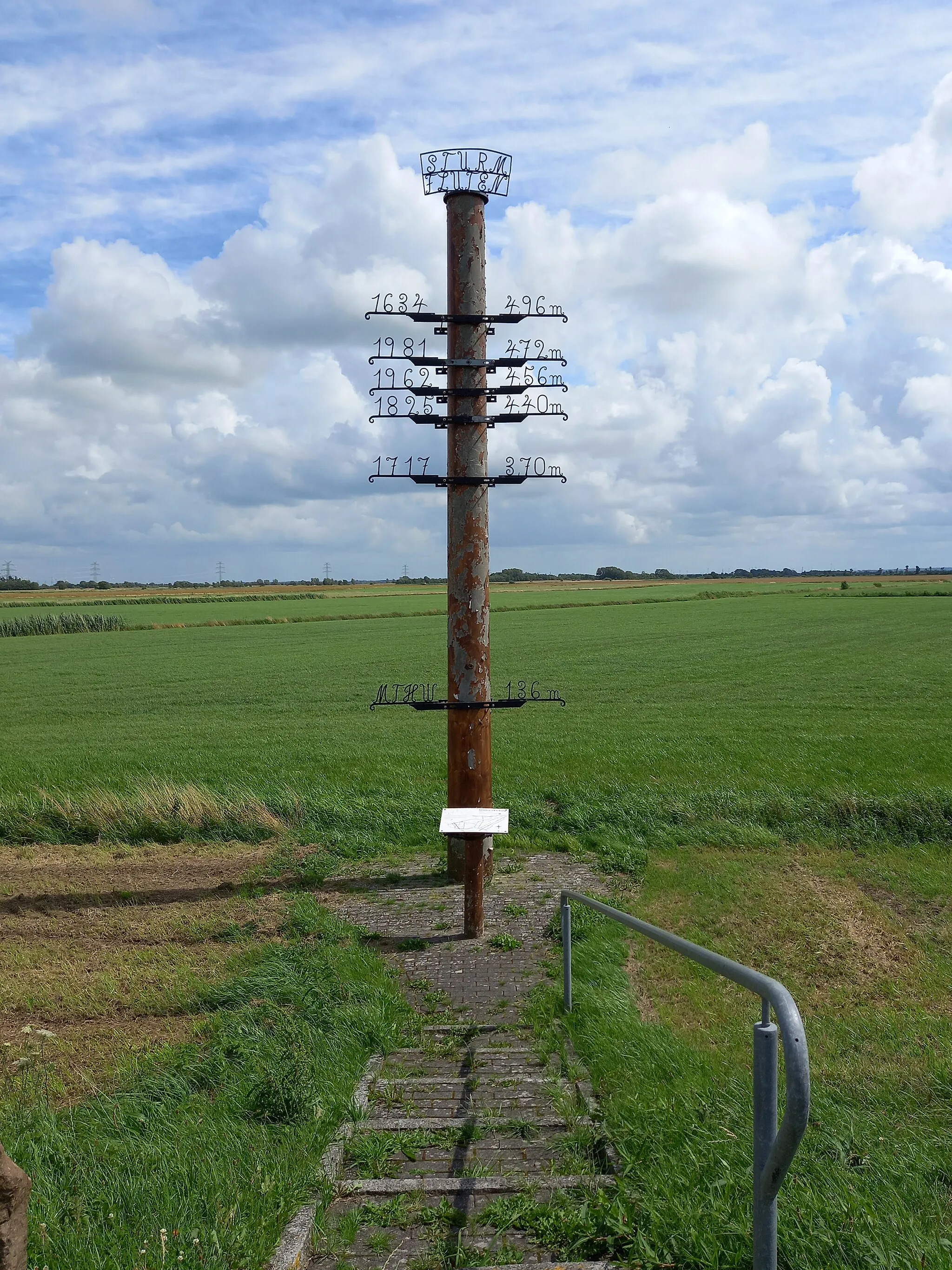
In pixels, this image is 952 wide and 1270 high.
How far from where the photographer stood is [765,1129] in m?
3.15

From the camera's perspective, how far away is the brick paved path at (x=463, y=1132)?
3971 mm

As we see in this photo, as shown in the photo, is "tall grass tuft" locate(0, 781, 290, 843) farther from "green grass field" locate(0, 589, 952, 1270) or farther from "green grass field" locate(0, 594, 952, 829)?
"green grass field" locate(0, 594, 952, 829)

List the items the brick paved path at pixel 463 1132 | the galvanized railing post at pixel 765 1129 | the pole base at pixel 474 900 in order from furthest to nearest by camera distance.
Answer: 1. the pole base at pixel 474 900
2. the brick paved path at pixel 463 1132
3. the galvanized railing post at pixel 765 1129

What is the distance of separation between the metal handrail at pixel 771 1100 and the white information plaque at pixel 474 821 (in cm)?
539

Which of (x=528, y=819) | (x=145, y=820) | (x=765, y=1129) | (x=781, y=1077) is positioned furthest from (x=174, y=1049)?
(x=528, y=819)

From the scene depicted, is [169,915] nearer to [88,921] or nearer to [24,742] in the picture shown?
[88,921]

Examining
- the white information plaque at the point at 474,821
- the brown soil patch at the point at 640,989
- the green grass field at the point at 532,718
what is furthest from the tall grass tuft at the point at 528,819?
the white information plaque at the point at 474,821

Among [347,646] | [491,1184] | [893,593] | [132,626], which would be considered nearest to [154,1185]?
[491,1184]

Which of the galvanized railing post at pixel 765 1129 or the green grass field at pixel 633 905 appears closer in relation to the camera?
the galvanized railing post at pixel 765 1129

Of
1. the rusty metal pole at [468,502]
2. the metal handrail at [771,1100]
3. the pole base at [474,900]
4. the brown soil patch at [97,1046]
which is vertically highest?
the rusty metal pole at [468,502]

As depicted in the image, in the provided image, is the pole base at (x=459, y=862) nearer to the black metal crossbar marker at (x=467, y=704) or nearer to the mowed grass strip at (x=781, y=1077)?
the mowed grass strip at (x=781, y=1077)

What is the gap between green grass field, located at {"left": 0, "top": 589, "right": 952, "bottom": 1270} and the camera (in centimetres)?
420

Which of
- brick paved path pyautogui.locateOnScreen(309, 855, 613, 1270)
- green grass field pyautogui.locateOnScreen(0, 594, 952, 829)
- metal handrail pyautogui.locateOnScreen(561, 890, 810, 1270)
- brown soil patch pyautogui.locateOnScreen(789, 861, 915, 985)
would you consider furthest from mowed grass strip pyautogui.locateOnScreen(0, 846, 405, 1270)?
brown soil patch pyautogui.locateOnScreen(789, 861, 915, 985)

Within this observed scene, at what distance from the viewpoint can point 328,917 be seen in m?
10.2
